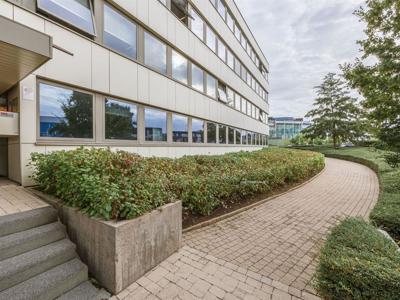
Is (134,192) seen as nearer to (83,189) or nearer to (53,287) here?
(83,189)

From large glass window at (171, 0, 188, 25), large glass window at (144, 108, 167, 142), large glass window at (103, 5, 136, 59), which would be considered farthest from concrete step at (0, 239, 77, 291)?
large glass window at (171, 0, 188, 25)

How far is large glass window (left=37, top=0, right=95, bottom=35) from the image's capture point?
542 cm

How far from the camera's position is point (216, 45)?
47.2 ft

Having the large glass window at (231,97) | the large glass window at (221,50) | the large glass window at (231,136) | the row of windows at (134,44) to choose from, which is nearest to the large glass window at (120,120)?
the row of windows at (134,44)

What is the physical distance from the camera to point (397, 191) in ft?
21.9

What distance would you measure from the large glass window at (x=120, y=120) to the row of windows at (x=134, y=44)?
1840 millimetres

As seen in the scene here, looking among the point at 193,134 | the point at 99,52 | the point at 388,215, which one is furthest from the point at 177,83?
the point at 388,215

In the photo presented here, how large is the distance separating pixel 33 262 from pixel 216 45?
14.8m

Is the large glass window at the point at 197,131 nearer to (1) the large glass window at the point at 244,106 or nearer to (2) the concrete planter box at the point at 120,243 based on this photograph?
(1) the large glass window at the point at 244,106

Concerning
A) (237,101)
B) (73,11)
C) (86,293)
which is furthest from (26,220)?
(237,101)

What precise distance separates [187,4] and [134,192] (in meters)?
11.4

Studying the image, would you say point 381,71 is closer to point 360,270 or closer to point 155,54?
point 360,270

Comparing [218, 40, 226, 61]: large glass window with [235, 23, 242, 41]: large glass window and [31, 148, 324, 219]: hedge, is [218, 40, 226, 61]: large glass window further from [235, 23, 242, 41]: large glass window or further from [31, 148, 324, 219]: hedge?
[31, 148, 324, 219]: hedge

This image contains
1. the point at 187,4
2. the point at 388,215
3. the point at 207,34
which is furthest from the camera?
the point at 207,34
